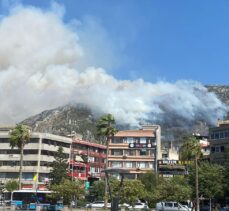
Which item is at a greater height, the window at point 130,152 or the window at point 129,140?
the window at point 129,140

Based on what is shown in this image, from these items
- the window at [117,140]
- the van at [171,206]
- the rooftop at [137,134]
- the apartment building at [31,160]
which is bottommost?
the van at [171,206]

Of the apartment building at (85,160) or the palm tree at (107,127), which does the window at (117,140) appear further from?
the palm tree at (107,127)

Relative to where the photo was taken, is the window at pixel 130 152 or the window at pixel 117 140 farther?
the window at pixel 117 140

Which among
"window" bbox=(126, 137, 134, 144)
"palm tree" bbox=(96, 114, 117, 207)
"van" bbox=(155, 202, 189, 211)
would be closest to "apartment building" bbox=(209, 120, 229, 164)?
"palm tree" bbox=(96, 114, 117, 207)

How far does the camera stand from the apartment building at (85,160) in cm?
13725

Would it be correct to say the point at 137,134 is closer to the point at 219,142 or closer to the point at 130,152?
the point at 130,152

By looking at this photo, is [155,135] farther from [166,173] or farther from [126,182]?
[126,182]

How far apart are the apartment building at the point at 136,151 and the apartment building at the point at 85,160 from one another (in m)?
5.12

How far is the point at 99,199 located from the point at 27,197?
4118 centimetres

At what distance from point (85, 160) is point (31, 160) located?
886 inches

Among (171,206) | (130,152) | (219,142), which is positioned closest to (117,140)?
(130,152)

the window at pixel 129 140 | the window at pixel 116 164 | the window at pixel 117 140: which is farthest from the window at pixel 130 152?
the window at pixel 116 164

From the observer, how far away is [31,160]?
123 meters

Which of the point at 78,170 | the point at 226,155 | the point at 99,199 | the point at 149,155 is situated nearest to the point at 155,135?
the point at 149,155
